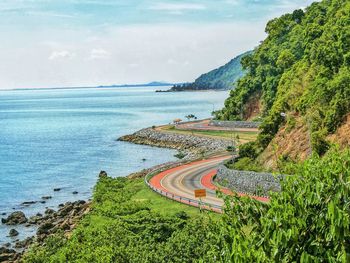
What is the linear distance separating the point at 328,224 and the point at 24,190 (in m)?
79.8

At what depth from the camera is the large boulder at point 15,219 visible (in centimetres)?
7119

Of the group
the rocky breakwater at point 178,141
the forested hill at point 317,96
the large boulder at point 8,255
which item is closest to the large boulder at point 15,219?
the large boulder at point 8,255

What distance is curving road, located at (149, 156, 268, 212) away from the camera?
5897 centimetres

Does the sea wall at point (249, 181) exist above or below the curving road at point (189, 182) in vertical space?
above

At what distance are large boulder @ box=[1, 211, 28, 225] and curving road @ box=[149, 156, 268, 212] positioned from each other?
17180 millimetres

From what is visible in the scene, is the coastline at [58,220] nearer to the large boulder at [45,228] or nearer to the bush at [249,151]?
the large boulder at [45,228]

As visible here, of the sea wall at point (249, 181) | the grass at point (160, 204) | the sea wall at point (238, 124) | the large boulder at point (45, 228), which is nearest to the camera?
the grass at point (160, 204)

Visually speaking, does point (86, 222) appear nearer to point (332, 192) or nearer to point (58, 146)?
point (332, 192)

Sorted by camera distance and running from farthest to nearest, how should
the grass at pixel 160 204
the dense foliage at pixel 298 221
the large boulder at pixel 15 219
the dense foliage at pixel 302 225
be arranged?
the large boulder at pixel 15 219 < the grass at pixel 160 204 < the dense foliage at pixel 298 221 < the dense foliage at pixel 302 225

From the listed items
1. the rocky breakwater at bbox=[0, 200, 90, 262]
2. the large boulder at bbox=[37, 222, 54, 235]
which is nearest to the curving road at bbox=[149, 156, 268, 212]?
the rocky breakwater at bbox=[0, 200, 90, 262]

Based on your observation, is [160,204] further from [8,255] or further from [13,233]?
[13,233]

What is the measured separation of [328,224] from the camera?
1812 centimetres

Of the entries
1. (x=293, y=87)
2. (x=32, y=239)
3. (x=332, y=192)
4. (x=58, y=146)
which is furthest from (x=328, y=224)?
(x=58, y=146)

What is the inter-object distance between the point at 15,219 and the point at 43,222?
14.4 feet
